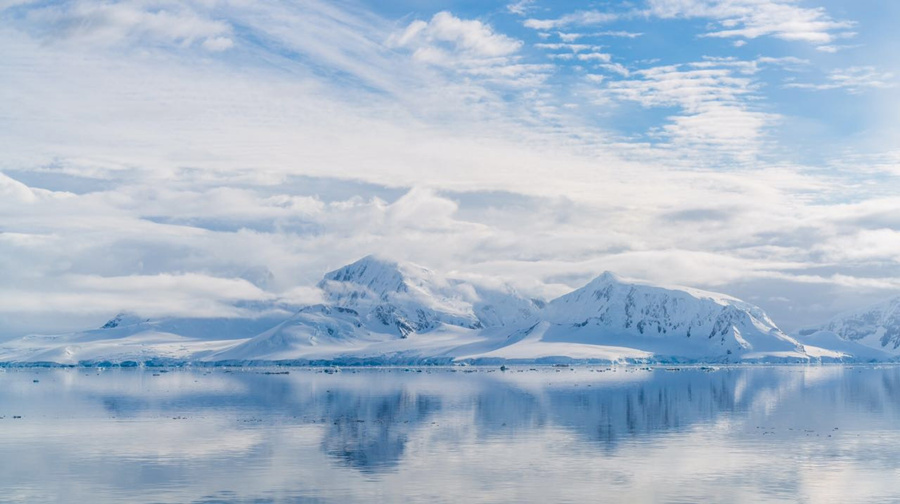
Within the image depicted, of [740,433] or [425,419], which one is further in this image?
[425,419]

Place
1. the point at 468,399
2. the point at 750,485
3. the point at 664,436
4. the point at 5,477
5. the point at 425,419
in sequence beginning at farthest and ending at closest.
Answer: the point at 468,399
the point at 425,419
the point at 664,436
the point at 5,477
the point at 750,485

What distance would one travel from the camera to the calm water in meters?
58.0

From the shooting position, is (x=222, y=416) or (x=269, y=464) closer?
(x=269, y=464)

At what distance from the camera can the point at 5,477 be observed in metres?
64.0

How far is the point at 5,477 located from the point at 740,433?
59.8m

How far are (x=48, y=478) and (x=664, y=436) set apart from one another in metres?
49.8

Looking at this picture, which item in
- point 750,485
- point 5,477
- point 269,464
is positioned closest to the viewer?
point 750,485

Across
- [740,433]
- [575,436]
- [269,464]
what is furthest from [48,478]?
[740,433]

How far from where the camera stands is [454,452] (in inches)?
2965

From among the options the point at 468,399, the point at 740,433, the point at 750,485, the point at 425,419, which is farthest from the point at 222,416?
the point at 750,485

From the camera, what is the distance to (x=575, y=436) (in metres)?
86.8

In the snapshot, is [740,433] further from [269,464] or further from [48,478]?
[48,478]

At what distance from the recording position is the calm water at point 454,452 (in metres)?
58.0

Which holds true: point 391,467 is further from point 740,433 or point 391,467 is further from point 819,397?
point 819,397
